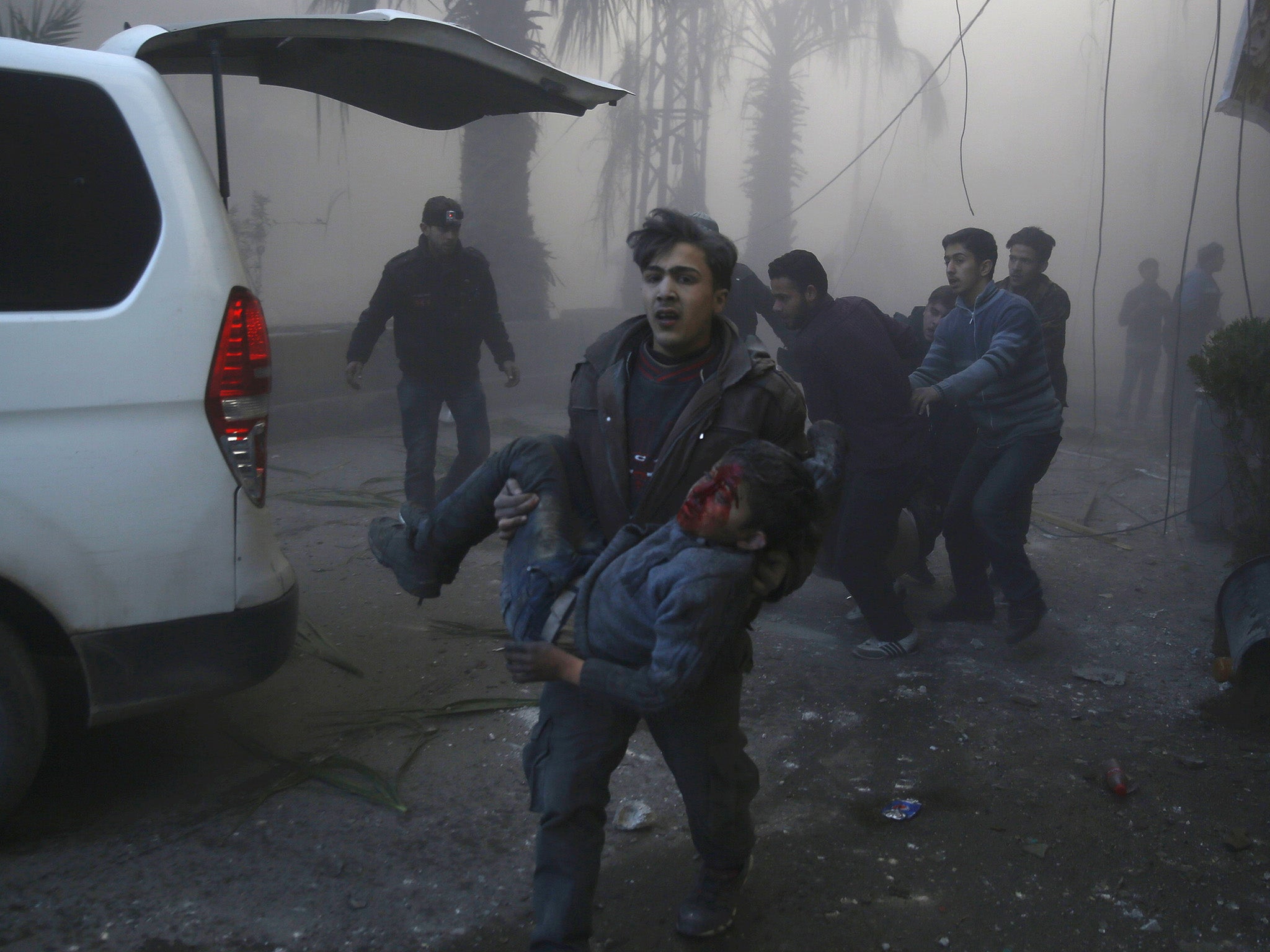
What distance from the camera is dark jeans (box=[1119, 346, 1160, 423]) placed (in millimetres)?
12047

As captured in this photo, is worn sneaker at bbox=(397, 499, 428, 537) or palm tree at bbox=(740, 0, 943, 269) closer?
worn sneaker at bbox=(397, 499, 428, 537)

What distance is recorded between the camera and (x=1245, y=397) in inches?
205

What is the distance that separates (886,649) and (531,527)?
2.92 meters

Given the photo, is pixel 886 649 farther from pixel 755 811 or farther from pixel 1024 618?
pixel 755 811

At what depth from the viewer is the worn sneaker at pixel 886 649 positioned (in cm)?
464

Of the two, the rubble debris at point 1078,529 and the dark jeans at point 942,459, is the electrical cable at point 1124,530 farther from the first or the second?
the dark jeans at point 942,459

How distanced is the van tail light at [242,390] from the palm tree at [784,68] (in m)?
15.8

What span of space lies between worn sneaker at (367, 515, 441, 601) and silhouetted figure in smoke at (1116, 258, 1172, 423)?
451 inches

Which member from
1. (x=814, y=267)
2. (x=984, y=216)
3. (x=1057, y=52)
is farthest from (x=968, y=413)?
(x=984, y=216)

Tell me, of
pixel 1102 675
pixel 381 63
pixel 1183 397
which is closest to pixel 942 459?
pixel 1102 675

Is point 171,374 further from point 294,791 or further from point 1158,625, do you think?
point 1158,625

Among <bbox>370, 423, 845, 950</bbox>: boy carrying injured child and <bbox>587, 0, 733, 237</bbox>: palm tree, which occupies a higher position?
<bbox>587, 0, 733, 237</bbox>: palm tree

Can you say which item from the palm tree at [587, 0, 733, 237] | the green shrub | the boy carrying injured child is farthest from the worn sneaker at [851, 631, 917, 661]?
the palm tree at [587, 0, 733, 237]

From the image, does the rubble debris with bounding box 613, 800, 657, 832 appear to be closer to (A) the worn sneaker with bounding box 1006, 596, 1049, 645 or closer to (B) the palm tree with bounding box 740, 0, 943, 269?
(A) the worn sneaker with bounding box 1006, 596, 1049, 645
